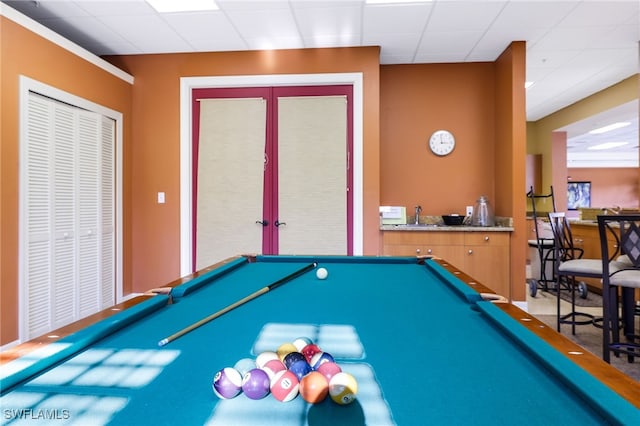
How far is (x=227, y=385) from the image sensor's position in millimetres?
719

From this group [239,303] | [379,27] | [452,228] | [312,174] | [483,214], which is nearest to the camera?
[239,303]

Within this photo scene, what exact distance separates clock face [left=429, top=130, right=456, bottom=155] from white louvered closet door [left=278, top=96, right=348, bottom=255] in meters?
1.19

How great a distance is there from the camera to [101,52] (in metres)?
4.07

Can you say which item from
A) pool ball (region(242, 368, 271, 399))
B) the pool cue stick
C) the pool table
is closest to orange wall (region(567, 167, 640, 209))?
the pool cue stick

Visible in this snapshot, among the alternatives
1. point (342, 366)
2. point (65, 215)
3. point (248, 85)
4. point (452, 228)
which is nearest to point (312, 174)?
point (248, 85)

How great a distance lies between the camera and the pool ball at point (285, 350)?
89 centimetres

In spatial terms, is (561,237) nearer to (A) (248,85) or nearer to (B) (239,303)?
(A) (248,85)

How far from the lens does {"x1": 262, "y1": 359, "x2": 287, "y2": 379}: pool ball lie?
0.77 metres

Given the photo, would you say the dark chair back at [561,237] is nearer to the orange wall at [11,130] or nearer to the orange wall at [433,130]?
the orange wall at [433,130]

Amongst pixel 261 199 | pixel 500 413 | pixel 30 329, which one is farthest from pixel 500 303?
pixel 30 329

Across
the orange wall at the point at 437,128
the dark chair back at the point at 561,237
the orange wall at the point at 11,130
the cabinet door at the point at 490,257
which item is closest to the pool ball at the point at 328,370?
the orange wall at the point at 11,130

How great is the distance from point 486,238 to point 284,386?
3.61m

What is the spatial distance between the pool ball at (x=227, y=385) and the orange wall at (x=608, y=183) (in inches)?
581

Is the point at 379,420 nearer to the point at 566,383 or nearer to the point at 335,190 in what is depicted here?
the point at 566,383
